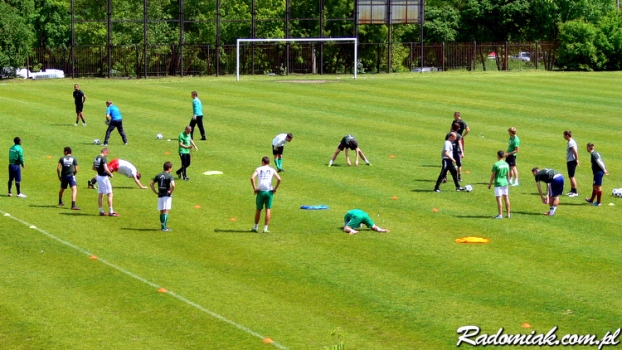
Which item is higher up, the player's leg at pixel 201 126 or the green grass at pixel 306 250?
the player's leg at pixel 201 126

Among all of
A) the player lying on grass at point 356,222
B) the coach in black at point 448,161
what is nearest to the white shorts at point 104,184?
the player lying on grass at point 356,222

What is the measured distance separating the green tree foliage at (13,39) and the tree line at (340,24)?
729 cm

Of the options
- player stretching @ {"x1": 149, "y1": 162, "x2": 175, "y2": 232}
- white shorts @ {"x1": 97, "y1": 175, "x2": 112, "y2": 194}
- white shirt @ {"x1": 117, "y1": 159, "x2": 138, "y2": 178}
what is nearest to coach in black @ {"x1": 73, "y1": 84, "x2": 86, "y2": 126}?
white shirt @ {"x1": 117, "y1": 159, "x2": 138, "y2": 178}

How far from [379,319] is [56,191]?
50.6 feet

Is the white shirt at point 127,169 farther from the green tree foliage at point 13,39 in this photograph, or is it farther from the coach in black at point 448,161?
the green tree foliage at point 13,39

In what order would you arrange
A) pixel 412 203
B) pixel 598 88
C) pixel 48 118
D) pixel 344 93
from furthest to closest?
pixel 598 88, pixel 344 93, pixel 48 118, pixel 412 203

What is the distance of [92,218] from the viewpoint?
27047 mm

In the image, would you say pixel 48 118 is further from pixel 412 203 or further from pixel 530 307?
pixel 530 307

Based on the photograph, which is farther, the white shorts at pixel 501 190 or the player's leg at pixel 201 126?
the player's leg at pixel 201 126

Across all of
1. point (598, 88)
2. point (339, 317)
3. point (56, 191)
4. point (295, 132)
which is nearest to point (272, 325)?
point (339, 317)

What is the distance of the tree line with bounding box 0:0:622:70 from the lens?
267 ft

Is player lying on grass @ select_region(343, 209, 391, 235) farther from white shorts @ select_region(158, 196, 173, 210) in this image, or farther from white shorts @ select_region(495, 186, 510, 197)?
white shorts @ select_region(158, 196, 173, 210)

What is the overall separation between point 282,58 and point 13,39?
19.6 meters

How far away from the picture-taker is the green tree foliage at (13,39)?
231 ft
